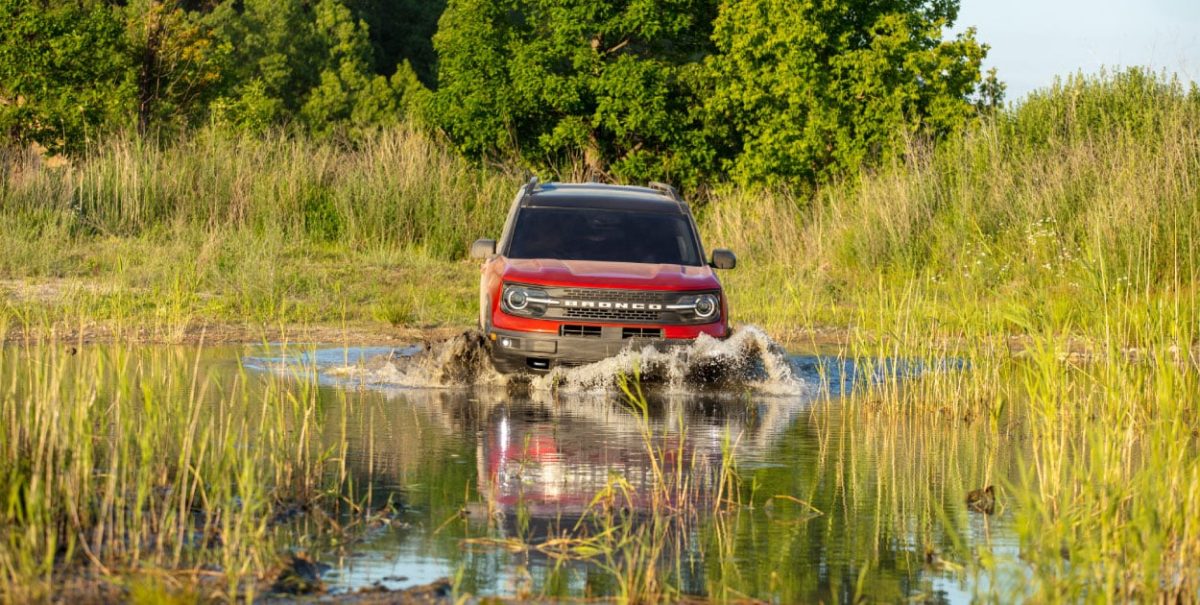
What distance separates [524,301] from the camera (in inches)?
596

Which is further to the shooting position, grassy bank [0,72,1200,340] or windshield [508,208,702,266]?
grassy bank [0,72,1200,340]

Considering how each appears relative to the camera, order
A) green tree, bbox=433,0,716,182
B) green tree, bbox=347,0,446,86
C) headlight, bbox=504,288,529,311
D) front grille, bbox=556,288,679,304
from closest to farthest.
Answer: front grille, bbox=556,288,679,304 < headlight, bbox=504,288,529,311 < green tree, bbox=433,0,716,182 < green tree, bbox=347,0,446,86

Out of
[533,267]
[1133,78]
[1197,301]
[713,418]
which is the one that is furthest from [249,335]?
[1133,78]

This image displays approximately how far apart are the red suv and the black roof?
208mm

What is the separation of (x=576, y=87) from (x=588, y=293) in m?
27.5

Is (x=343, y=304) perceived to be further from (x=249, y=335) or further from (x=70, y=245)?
(x=70, y=245)

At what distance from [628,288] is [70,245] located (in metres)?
14.3

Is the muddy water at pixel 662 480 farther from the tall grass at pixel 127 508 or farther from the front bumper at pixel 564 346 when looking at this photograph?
the tall grass at pixel 127 508

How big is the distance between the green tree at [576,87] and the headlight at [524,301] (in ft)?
86.4

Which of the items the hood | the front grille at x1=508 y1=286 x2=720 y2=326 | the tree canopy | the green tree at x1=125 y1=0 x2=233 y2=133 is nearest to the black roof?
the hood

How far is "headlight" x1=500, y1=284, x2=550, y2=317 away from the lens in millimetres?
15086

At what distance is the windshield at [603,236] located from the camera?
1620 centimetres

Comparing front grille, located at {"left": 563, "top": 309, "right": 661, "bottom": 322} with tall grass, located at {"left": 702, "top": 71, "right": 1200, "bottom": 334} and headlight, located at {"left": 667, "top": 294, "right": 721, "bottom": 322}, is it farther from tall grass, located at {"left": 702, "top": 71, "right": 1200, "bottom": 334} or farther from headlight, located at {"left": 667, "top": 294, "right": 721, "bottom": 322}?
tall grass, located at {"left": 702, "top": 71, "right": 1200, "bottom": 334}

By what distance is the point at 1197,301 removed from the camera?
790 inches
